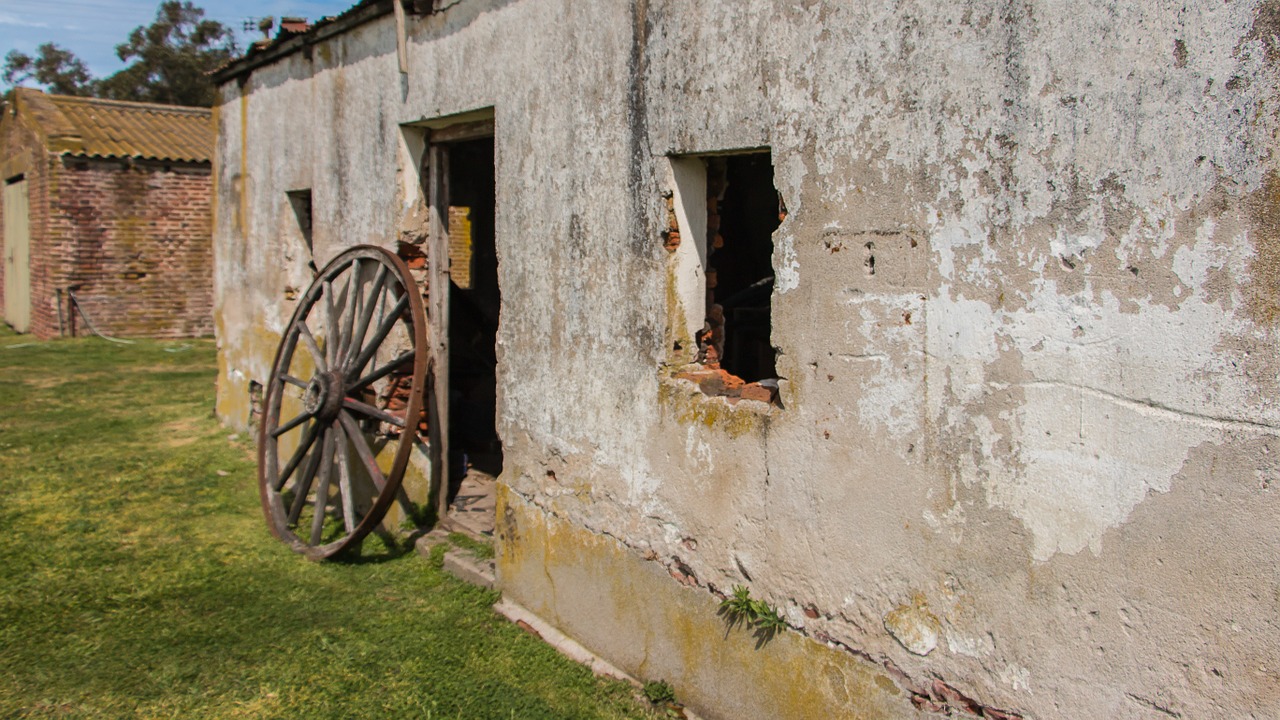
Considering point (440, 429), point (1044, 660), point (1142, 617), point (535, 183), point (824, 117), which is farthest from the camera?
point (440, 429)

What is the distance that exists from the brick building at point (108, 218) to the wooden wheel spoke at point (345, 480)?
1227 cm

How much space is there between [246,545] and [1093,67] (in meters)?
5.87

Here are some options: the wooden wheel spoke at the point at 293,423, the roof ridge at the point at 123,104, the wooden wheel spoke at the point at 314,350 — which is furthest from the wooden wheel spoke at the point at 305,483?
the roof ridge at the point at 123,104

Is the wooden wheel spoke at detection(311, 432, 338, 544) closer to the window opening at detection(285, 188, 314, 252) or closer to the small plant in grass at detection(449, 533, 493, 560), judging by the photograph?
the small plant in grass at detection(449, 533, 493, 560)

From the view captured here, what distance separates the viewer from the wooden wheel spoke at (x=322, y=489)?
623 centimetres

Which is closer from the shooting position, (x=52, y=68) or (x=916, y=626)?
(x=916, y=626)

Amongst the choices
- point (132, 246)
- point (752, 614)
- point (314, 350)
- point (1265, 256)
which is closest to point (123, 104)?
point (132, 246)

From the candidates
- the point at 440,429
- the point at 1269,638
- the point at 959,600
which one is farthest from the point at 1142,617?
the point at 440,429

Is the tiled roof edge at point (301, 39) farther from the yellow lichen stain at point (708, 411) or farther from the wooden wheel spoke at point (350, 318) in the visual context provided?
the yellow lichen stain at point (708, 411)

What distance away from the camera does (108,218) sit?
16.2 metres

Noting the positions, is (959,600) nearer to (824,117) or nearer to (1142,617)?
(1142,617)

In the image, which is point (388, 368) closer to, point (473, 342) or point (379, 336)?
point (379, 336)

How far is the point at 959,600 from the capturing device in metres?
3.22

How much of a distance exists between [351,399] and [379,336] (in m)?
0.50
